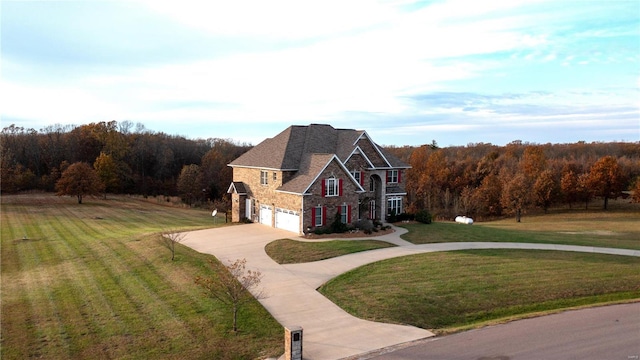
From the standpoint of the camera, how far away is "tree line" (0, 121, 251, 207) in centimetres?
6869

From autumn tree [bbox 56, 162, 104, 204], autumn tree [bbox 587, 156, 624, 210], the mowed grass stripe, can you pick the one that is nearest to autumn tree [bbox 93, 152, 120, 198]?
autumn tree [bbox 56, 162, 104, 204]

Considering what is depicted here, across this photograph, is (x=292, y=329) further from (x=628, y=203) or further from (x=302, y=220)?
(x=628, y=203)

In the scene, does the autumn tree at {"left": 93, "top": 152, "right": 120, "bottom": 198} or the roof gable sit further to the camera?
the autumn tree at {"left": 93, "top": 152, "right": 120, "bottom": 198}

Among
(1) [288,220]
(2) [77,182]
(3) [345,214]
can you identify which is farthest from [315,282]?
(2) [77,182]

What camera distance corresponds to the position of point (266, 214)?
35.4 m

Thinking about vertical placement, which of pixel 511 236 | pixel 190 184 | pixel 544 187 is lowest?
pixel 511 236

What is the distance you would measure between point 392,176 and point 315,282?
20.0 m

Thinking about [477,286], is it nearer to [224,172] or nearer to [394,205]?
[394,205]

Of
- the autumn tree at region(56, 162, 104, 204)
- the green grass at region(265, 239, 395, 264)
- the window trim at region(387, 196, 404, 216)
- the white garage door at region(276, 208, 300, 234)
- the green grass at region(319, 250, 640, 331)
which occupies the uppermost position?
the autumn tree at region(56, 162, 104, 204)

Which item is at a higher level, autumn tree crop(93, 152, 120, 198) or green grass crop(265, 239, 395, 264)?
autumn tree crop(93, 152, 120, 198)

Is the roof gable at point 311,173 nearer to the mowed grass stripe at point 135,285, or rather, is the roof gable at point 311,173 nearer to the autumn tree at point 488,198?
the mowed grass stripe at point 135,285

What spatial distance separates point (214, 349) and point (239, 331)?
1.33m

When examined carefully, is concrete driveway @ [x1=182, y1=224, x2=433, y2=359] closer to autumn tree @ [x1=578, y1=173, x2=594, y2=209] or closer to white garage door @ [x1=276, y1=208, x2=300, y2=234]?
white garage door @ [x1=276, y1=208, x2=300, y2=234]

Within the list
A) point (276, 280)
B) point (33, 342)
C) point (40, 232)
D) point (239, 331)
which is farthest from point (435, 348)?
point (40, 232)
